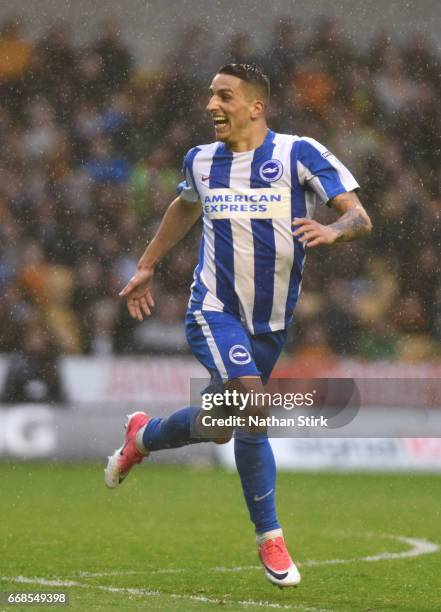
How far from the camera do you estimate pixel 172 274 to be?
12531 millimetres

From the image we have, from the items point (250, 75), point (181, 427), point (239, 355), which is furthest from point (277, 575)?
point (250, 75)

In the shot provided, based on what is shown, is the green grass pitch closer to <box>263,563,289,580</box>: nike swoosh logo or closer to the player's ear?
<box>263,563,289,580</box>: nike swoosh logo

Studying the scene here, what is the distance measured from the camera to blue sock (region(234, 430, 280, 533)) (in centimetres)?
529

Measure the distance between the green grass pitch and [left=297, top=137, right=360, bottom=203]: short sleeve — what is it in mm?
1487

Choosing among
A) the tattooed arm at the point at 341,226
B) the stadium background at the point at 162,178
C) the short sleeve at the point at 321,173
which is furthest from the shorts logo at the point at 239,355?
the stadium background at the point at 162,178

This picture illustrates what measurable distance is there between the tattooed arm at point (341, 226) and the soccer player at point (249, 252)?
0.26 feet

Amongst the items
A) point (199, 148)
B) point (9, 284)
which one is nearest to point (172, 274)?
point (9, 284)

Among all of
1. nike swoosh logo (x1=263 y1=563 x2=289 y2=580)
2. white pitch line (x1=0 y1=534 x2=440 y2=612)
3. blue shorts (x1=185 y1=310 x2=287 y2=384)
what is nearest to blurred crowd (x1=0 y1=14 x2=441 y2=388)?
white pitch line (x1=0 y1=534 x2=440 y2=612)

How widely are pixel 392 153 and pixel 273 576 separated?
338 inches

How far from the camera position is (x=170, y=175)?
42.1ft

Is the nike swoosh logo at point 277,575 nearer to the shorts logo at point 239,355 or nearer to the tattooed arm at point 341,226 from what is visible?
the shorts logo at point 239,355

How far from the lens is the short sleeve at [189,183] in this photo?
5.52 metres

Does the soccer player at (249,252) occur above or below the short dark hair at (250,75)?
below

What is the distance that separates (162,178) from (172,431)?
7548mm
